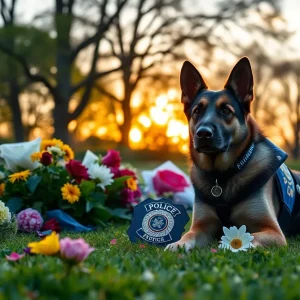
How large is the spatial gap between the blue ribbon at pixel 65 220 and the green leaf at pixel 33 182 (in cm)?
30

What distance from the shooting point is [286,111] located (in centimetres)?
4075

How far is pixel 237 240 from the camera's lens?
394cm

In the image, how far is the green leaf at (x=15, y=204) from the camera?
5953mm

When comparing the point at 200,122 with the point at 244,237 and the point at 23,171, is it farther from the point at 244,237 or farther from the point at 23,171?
the point at 23,171

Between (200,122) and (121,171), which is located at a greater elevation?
(200,122)

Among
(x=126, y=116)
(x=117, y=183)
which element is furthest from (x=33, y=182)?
(x=126, y=116)

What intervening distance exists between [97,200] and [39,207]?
671 millimetres

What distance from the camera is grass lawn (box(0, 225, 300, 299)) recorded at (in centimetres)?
225

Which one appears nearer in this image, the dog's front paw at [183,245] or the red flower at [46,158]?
the dog's front paw at [183,245]

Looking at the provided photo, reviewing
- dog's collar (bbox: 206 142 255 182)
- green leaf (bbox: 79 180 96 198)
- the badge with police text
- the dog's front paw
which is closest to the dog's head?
dog's collar (bbox: 206 142 255 182)

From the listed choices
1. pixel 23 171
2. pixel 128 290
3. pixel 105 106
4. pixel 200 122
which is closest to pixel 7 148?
pixel 23 171

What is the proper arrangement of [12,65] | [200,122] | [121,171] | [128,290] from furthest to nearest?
[12,65] → [121,171] → [200,122] → [128,290]

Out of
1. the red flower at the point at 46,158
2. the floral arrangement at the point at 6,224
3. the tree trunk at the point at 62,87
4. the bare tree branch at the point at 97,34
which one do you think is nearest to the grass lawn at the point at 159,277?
the floral arrangement at the point at 6,224

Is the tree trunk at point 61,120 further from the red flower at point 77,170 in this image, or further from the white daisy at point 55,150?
the red flower at point 77,170
